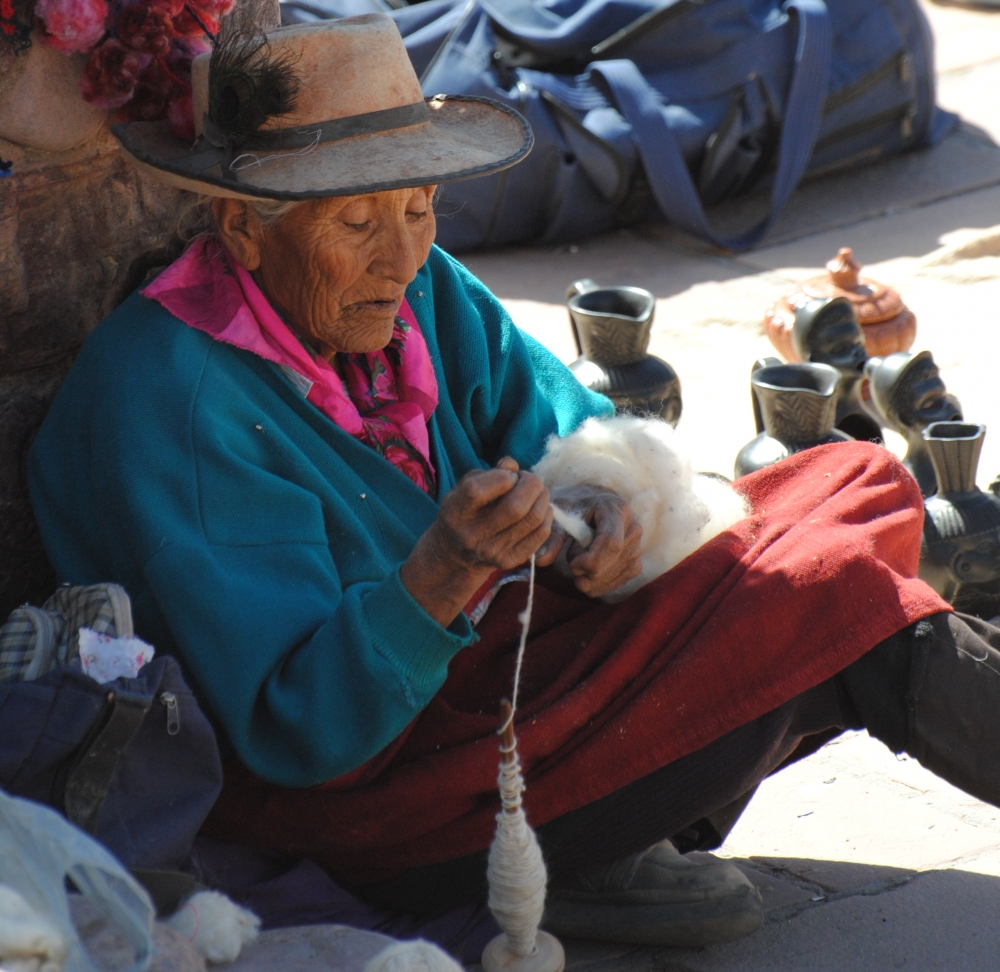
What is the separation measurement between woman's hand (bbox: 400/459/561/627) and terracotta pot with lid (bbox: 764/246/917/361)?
253cm

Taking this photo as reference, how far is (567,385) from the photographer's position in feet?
8.89

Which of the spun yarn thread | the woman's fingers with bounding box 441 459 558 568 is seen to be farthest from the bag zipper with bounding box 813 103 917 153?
the spun yarn thread

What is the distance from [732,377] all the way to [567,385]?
6.33ft

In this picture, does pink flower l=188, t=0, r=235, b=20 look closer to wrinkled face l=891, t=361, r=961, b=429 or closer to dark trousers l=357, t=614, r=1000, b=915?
dark trousers l=357, t=614, r=1000, b=915

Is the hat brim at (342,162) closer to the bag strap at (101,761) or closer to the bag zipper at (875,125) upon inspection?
the bag strap at (101,761)

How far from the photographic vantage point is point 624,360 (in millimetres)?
3482

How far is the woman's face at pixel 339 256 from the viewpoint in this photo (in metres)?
2.07

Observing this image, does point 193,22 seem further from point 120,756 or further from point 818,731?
point 818,731

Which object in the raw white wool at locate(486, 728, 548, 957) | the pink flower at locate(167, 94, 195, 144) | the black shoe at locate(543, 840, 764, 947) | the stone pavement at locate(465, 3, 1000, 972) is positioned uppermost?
the pink flower at locate(167, 94, 195, 144)

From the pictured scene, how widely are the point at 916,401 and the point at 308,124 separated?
185 cm

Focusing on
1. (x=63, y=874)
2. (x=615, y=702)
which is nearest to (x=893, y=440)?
(x=615, y=702)

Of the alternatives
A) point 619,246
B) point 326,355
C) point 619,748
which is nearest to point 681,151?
point 619,246

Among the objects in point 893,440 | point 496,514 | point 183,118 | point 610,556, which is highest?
point 183,118

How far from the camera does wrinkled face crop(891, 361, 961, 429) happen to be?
10.8 ft
